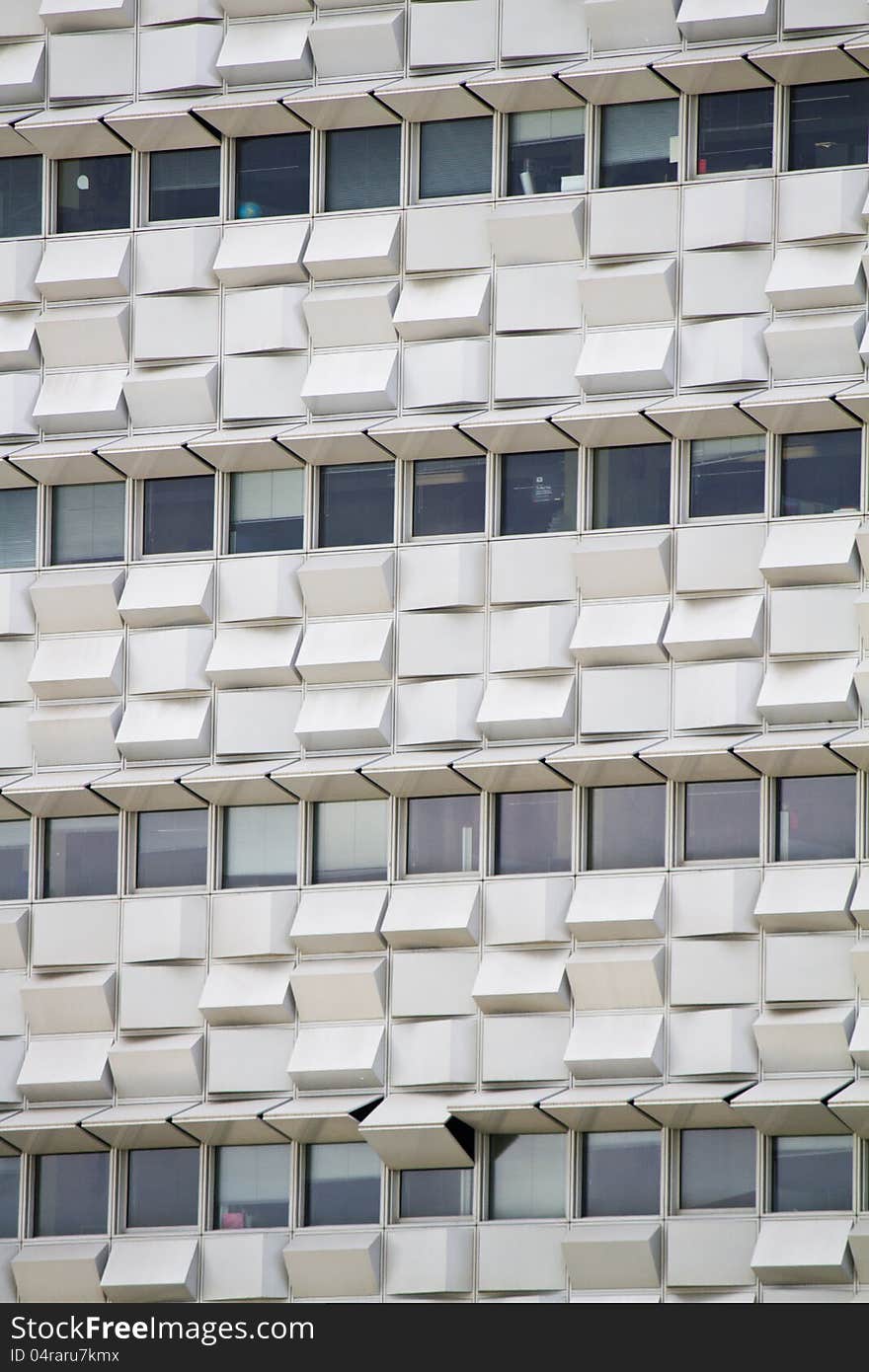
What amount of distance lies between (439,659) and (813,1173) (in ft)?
22.7

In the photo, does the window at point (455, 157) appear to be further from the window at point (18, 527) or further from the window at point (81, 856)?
the window at point (81, 856)

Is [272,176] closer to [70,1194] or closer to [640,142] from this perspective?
[640,142]

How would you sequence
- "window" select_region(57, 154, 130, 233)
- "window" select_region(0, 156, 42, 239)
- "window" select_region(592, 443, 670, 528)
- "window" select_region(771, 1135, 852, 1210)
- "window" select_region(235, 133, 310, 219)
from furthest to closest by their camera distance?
"window" select_region(0, 156, 42, 239), "window" select_region(57, 154, 130, 233), "window" select_region(235, 133, 310, 219), "window" select_region(592, 443, 670, 528), "window" select_region(771, 1135, 852, 1210)

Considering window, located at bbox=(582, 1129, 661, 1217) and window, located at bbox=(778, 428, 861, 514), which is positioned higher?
window, located at bbox=(778, 428, 861, 514)

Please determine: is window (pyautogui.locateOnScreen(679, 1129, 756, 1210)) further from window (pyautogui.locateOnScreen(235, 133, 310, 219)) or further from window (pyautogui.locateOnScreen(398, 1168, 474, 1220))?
window (pyautogui.locateOnScreen(235, 133, 310, 219))

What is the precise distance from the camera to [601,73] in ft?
108

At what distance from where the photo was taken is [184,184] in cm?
3466

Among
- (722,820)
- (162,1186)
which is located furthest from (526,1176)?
(722,820)

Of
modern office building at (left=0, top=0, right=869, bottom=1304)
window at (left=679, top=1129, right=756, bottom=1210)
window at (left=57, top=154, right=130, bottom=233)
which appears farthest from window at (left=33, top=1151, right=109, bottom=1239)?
window at (left=57, top=154, right=130, bottom=233)

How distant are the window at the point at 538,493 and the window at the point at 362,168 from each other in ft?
11.4

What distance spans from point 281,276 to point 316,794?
6.03 metres

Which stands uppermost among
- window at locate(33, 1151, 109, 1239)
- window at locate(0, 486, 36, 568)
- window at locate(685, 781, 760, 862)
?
window at locate(0, 486, 36, 568)

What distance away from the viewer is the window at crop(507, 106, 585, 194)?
3344 cm

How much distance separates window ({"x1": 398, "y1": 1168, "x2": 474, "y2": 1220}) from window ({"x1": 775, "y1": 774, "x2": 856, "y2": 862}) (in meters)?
4.97
